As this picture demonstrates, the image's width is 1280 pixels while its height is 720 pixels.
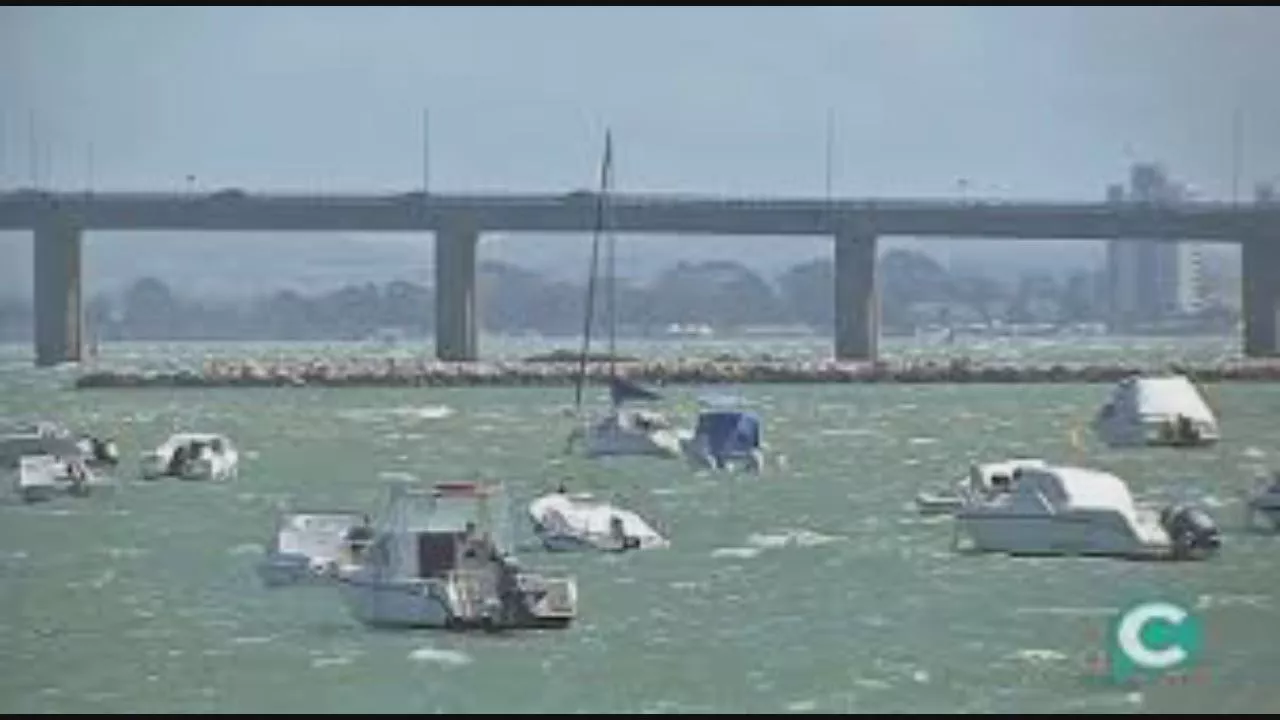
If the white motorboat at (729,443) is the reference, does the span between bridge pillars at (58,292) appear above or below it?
above

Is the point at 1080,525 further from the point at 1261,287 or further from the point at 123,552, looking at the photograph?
the point at 1261,287

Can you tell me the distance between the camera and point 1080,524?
1532 inches

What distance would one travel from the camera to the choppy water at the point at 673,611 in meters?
25.7

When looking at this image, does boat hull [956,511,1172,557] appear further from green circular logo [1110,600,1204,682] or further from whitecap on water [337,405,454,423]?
whitecap on water [337,405,454,423]

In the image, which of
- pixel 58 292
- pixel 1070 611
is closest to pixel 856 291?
pixel 58 292

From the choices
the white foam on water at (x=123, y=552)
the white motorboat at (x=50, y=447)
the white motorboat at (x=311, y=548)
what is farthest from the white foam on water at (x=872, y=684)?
the white motorboat at (x=50, y=447)

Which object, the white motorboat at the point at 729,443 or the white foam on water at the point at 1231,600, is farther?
the white motorboat at the point at 729,443

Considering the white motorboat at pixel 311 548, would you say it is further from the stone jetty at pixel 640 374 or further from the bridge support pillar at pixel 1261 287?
the bridge support pillar at pixel 1261 287

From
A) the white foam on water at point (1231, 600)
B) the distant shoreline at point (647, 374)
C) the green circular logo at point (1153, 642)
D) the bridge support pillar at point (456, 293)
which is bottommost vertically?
the distant shoreline at point (647, 374)

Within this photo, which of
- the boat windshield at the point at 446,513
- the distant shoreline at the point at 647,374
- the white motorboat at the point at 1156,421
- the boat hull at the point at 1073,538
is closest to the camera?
the boat windshield at the point at 446,513

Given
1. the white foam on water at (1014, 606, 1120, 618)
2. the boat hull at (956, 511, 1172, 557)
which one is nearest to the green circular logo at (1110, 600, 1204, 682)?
the white foam on water at (1014, 606, 1120, 618)

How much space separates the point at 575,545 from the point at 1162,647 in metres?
13.1

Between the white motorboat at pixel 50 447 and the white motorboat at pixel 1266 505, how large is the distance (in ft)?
88.4

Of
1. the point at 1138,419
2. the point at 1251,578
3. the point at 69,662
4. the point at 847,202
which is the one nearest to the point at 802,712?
the point at 69,662
